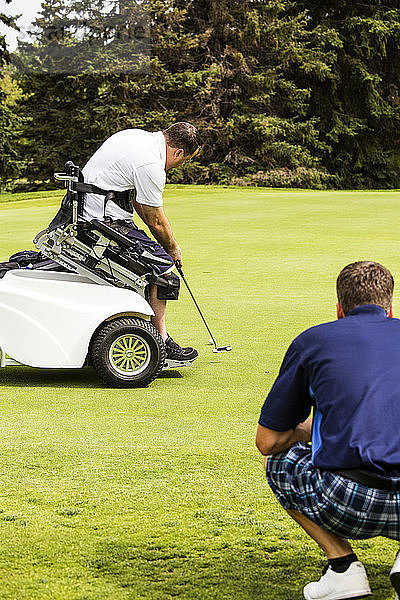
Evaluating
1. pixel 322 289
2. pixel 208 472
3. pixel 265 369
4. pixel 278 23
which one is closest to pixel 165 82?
pixel 278 23

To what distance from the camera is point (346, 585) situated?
2535 millimetres

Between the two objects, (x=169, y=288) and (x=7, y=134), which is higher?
(x=169, y=288)

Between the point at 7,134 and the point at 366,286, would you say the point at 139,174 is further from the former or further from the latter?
the point at 7,134

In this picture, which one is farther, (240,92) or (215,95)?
(240,92)

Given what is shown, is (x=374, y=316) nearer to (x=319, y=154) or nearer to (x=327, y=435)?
(x=327, y=435)

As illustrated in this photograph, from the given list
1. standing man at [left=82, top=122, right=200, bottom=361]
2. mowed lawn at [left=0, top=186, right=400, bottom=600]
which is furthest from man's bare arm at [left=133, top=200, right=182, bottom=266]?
mowed lawn at [left=0, top=186, right=400, bottom=600]

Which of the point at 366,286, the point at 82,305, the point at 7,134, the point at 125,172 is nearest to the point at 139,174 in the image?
the point at 125,172

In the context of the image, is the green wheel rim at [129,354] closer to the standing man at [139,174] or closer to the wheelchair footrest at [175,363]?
the wheelchair footrest at [175,363]

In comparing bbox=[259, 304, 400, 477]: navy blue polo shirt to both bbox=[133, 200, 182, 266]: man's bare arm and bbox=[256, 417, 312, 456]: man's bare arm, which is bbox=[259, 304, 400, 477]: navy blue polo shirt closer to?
bbox=[256, 417, 312, 456]: man's bare arm

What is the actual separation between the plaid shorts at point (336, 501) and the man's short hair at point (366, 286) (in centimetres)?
49

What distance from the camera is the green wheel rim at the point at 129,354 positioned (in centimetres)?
616

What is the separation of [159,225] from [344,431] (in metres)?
4.12

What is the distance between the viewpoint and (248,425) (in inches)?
193

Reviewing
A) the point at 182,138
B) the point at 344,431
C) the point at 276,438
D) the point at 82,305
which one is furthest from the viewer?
the point at 182,138
